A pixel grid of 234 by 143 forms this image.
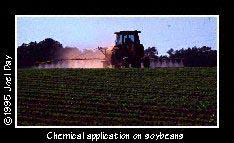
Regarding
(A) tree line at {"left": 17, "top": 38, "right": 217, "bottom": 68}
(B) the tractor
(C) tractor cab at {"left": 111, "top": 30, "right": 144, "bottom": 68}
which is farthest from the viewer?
(C) tractor cab at {"left": 111, "top": 30, "right": 144, "bottom": 68}

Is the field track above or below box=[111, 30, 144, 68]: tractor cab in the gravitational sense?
below

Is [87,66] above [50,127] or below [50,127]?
above

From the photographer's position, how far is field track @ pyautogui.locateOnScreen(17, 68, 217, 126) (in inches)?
279

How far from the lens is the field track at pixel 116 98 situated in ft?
23.2

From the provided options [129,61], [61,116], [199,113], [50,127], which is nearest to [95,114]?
[61,116]

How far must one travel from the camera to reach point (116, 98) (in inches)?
317

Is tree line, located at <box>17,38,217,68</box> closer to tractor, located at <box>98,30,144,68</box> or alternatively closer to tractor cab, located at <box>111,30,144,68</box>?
tractor, located at <box>98,30,144,68</box>

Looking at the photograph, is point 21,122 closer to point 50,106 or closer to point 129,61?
point 50,106

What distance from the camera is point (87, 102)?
7863 millimetres

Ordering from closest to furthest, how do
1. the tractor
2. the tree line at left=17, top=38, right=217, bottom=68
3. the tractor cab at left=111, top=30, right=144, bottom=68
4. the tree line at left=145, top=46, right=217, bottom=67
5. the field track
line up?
the field track < the tree line at left=17, top=38, right=217, bottom=68 < the tree line at left=145, top=46, right=217, bottom=67 < the tractor < the tractor cab at left=111, top=30, right=144, bottom=68

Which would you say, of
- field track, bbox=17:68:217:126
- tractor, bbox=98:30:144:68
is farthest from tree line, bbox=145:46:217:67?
tractor, bbox=98:30:144:68

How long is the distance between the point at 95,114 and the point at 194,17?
6.30ft

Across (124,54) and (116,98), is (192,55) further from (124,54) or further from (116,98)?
(124,54)

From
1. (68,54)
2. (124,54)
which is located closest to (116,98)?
(68,54)
